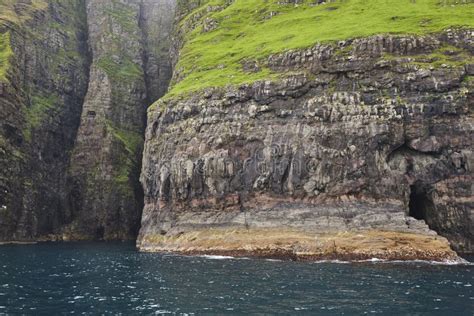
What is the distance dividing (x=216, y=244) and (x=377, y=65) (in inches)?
1545

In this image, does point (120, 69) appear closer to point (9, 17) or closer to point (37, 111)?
Answer: point (9, 17)

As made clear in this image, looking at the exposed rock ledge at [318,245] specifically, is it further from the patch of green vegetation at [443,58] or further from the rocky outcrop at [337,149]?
the patch of green vegetation at [443,58]

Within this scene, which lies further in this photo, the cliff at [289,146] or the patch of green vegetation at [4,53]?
the patch of green vegetation at [4,53]

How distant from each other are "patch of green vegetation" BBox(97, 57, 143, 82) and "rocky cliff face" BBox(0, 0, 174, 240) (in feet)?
1.22

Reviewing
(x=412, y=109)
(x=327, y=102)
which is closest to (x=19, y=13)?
(x=327, y=102)

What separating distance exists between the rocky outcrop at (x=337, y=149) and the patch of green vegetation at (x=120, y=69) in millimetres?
68892

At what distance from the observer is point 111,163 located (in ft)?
414

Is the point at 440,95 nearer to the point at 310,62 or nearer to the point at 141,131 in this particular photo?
the point at 310,62

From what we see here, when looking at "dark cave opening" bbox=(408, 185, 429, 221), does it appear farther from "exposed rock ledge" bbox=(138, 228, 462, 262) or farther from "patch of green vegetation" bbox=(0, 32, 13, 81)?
"patch of green vegetation" bbox=(0, 32, 13, 81)

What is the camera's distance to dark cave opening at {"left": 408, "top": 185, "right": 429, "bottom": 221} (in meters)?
71.1

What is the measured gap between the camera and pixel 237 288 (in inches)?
1553

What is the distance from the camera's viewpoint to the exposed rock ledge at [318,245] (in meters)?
57.9

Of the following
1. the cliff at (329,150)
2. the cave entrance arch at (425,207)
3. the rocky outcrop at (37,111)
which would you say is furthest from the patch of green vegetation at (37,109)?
the cave entrance arch at (425,207)

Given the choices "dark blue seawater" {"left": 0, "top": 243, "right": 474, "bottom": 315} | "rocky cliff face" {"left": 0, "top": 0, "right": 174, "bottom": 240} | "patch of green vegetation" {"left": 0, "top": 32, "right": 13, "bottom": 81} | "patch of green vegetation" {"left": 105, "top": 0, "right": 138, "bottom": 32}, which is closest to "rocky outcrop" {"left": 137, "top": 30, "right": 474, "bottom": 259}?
"dark blue seawater" {"left": 0, "top": 243, "right": 474, "bottom": 315}
